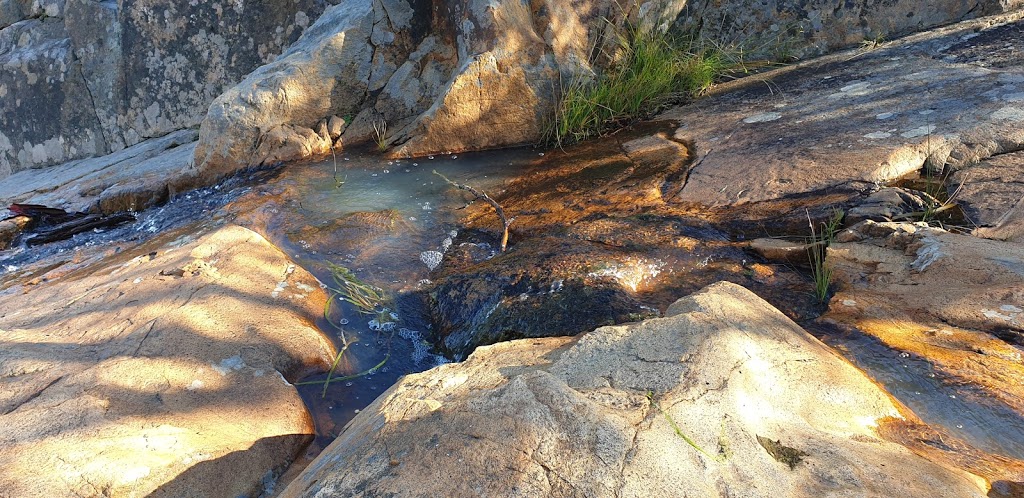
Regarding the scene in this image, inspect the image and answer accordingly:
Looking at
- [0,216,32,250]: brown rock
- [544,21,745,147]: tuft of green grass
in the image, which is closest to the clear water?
[544,21,745,147]: tuft of green grass

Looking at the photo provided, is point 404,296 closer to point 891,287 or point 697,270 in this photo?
point 697,270

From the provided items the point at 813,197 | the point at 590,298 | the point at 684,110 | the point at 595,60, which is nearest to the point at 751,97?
the point at 684,110

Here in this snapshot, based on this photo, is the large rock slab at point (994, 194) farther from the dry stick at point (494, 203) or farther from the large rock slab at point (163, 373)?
the large rock slab at point (163, 373)

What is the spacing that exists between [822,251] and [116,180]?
15.6ft

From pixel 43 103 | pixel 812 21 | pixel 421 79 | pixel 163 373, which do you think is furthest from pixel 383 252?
pixel 43 103

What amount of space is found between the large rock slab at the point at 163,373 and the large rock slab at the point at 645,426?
444 millimetres

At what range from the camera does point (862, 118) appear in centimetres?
341

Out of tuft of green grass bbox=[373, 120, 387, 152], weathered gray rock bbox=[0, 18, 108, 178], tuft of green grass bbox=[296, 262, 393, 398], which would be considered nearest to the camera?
tuft of green grass bbox=[296, 262, 393, 398]

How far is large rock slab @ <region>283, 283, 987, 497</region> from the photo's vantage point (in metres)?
1.33

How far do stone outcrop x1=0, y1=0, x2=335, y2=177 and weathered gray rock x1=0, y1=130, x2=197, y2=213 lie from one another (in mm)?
240

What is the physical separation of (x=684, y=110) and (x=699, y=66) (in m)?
0.37

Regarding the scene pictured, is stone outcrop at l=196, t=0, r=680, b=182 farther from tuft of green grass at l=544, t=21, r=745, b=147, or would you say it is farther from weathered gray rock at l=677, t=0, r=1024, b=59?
weathered gray rock at l=677, t=0, r=1024, b=59

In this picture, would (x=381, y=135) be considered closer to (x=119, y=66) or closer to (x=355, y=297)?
(x=355, y=297)

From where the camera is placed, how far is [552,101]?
4434mm
